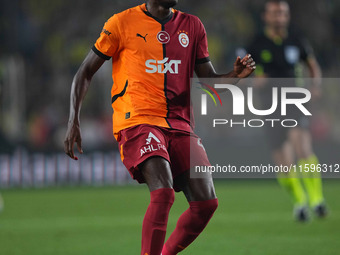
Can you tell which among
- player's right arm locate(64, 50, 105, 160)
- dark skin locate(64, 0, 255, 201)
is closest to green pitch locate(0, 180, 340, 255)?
dark skin locate(64, 0, 255, 201)

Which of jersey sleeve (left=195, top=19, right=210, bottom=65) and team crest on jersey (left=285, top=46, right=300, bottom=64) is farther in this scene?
team crest on jersey (left=285, top=46, right=300, bottom=64)

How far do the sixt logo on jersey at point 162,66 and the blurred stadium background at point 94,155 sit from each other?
7.70ft

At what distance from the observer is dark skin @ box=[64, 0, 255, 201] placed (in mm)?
5523

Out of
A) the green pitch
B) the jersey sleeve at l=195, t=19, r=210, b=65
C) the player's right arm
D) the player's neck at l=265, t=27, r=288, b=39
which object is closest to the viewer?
the player's right arm

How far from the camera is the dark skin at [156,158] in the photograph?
5523 mm

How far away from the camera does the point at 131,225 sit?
10086 millimetres

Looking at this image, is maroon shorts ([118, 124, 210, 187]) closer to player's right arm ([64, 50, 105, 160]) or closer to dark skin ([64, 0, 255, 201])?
dark skin ([64, 0, 255, 201])

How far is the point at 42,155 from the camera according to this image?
18141 millimetres

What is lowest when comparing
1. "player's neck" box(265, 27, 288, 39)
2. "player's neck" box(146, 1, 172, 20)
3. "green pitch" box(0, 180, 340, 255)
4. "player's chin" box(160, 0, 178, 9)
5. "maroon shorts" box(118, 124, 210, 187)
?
"green pitch" box(0, 180, 340, 255)

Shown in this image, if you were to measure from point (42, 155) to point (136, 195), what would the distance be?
374 centimetres

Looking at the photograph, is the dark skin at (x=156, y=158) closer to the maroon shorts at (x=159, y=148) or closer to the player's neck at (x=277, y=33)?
the maroon shorts at (x=159, y=148)

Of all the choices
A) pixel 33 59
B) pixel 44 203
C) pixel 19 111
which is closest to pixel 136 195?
pixel 44 203

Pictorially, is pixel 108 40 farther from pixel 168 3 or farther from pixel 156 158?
pixel 156 158

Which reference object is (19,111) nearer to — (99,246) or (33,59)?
(33,59)
